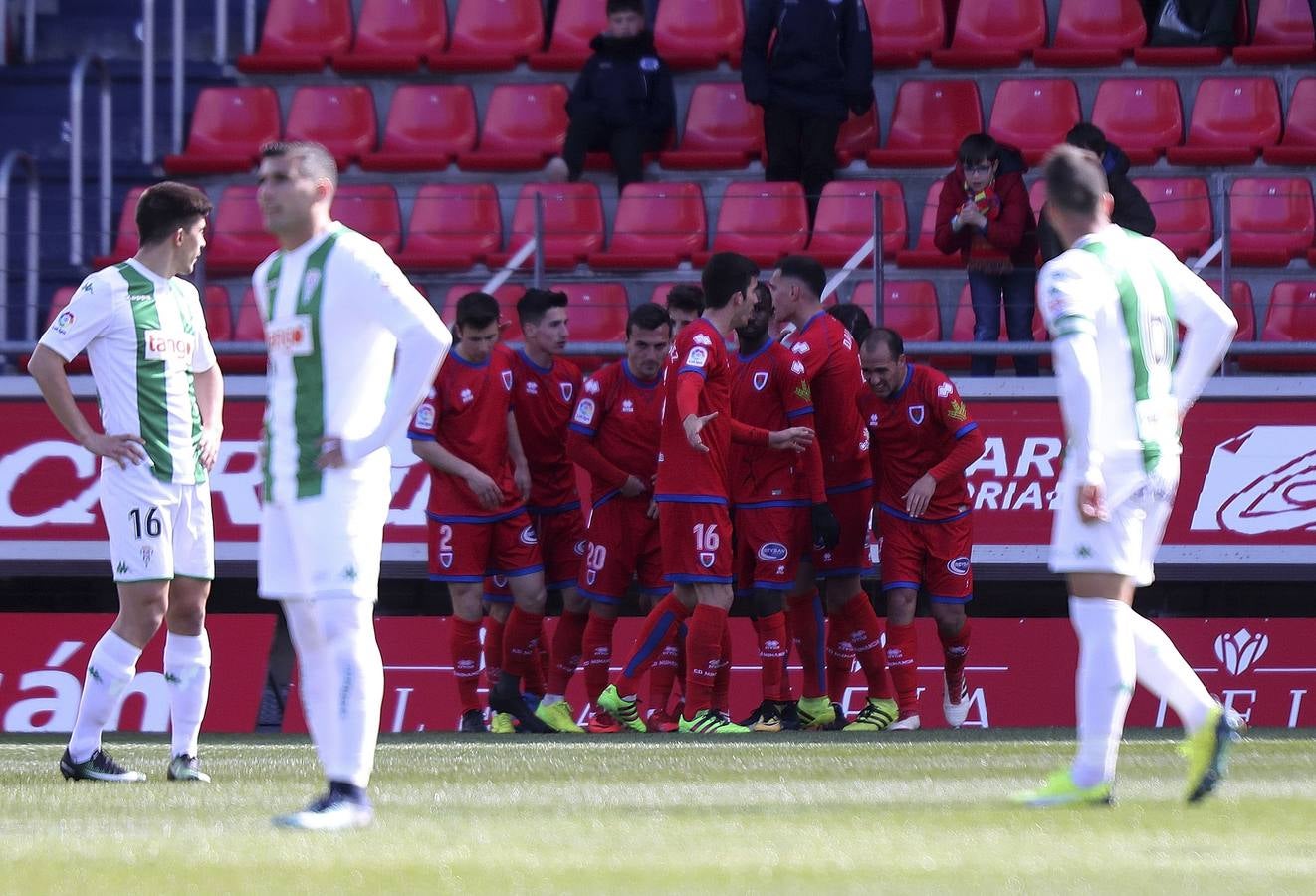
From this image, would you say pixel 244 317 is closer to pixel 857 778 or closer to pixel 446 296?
pixel 446 296

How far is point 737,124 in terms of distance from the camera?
588 inches

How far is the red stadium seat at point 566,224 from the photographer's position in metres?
13.7

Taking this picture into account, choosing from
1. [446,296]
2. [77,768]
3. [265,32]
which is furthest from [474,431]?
[265,32]

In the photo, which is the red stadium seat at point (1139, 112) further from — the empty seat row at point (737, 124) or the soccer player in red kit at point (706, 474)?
the soccer player in red kit at point (706, 474)

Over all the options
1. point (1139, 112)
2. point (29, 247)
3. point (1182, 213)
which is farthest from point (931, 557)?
point (29, 247)

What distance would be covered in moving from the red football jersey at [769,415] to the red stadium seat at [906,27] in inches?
223

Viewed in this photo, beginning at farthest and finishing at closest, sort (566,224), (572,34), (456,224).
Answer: (572,34)
(456,224)
(566,224)

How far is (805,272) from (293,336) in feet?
17.4

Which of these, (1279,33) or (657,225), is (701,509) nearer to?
(657,225)

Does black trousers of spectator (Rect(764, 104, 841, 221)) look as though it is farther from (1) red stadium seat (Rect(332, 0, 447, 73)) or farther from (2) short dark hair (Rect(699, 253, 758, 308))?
(2) short dark hair (Rect(699, 253, 758, 308))

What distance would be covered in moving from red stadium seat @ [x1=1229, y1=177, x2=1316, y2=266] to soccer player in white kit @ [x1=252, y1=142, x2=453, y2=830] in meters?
8.88

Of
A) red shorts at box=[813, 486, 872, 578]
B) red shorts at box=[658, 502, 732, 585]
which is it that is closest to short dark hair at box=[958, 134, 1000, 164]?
red shorts at box=[813, 486, 872, 578]

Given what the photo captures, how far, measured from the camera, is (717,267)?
372 inches

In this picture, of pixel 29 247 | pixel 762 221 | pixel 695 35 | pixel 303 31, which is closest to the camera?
pixel 29 247
